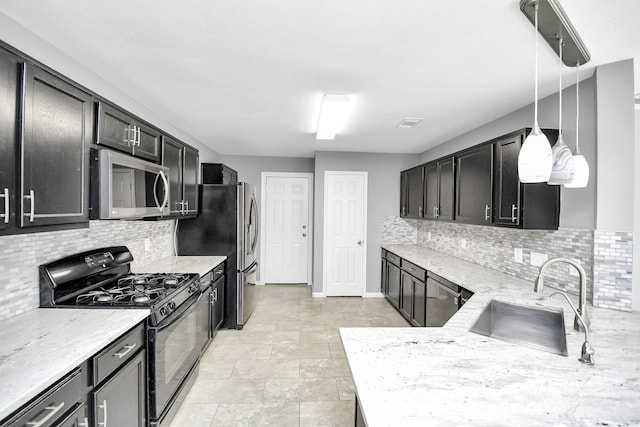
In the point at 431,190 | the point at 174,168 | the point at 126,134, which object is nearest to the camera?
the point at 126,134

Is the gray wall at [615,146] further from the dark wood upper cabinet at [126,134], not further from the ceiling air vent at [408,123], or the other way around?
the dark wood upper cabinet at [126,134]

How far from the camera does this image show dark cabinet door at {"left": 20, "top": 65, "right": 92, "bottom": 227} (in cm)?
135

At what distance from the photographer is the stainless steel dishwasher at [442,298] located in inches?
108

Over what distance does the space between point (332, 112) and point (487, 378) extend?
2.38 metres

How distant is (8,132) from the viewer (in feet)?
4.14

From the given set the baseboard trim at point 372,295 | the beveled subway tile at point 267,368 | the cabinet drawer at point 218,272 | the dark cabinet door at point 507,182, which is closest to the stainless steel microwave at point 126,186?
the cabinet drawer at point 218,272

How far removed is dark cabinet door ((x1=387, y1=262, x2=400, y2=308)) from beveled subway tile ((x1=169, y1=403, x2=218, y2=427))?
2832 mm

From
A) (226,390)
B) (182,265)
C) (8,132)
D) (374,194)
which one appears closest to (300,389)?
(226,390)

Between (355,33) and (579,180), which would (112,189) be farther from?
(579,180)

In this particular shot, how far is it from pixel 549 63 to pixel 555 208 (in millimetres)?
1035

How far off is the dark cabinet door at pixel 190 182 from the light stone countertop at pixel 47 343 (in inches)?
64.0

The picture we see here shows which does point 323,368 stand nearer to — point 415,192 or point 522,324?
point 522,324

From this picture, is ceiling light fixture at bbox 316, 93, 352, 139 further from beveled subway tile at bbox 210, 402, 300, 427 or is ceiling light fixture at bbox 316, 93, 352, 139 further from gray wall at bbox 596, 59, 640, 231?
beveled subway tile at bbox 210, 402, 300, 427

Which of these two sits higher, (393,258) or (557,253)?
(557,253)
